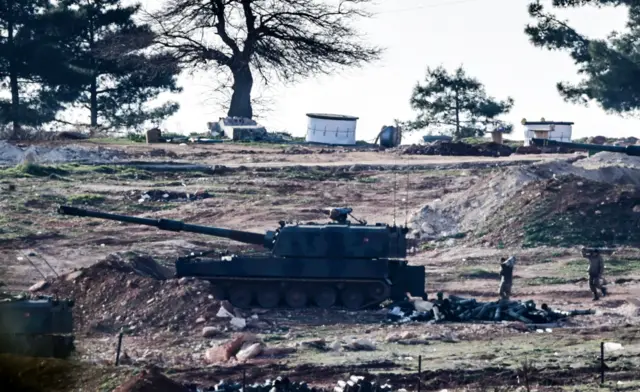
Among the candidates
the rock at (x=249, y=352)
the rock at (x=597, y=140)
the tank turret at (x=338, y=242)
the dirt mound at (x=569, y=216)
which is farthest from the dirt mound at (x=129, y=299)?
the rock at (x=597, y=140)

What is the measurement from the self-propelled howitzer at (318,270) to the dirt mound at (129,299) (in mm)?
810

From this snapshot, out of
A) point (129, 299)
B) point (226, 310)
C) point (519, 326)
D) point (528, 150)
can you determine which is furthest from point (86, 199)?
point (519, 326)

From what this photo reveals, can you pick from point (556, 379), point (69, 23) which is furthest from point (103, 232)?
point (69, 23)

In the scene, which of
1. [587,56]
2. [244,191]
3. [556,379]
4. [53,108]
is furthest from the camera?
[53,108]

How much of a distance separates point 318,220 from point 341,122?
19428 mm

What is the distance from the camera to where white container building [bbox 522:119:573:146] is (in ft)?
208

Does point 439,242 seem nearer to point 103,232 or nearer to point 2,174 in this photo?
point 103,232

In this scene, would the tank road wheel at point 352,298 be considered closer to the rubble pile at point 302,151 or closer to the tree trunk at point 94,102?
the rubble pile at point 302,151

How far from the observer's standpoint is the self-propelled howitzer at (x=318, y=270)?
107 ft

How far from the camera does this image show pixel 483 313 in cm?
3077

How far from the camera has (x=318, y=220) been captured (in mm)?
44125

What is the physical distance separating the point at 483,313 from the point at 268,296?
14.7 ft

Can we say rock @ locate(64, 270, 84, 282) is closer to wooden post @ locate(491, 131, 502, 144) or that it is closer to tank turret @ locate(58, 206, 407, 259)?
tank turret @ locate(58, 206, 407, 259)

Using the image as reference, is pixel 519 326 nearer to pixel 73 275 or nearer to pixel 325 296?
pixel 325 296
